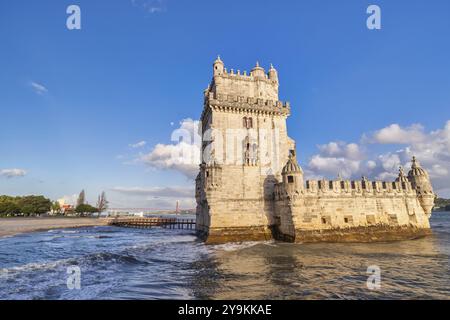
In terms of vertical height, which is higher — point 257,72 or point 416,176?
point 257,72

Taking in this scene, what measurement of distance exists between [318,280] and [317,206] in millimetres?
12687

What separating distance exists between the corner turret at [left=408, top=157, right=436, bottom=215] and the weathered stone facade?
9 centimetres

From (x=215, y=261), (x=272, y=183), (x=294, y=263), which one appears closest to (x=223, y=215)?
(x=272, y=183)

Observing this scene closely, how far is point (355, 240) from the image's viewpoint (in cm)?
2436

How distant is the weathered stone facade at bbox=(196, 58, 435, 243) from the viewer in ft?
79.0

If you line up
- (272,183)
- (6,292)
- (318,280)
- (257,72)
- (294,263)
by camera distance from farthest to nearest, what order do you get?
(257,72), (272,183), (294,263), (318,280), (6,292)

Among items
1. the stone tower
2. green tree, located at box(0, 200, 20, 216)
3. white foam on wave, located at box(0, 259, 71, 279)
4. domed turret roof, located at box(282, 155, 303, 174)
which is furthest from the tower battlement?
green tree, located at box(0, 200, 20, 216)

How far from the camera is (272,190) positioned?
88.9 feet

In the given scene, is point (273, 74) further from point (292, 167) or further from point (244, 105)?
point (292, 167)

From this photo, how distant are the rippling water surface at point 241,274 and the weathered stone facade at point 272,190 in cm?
376

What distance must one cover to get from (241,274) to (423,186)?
25.8 m

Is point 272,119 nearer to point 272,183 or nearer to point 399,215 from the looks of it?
point 272,183

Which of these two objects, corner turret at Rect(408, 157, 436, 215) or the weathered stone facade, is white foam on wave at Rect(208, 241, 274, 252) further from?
corner turret at Rect(408, 157, 436, 215)

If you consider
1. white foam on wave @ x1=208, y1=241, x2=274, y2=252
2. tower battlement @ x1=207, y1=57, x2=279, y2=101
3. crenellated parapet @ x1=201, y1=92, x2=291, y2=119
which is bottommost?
white foam on wave @ x1=208, y1=241, x2=274, y2=252
